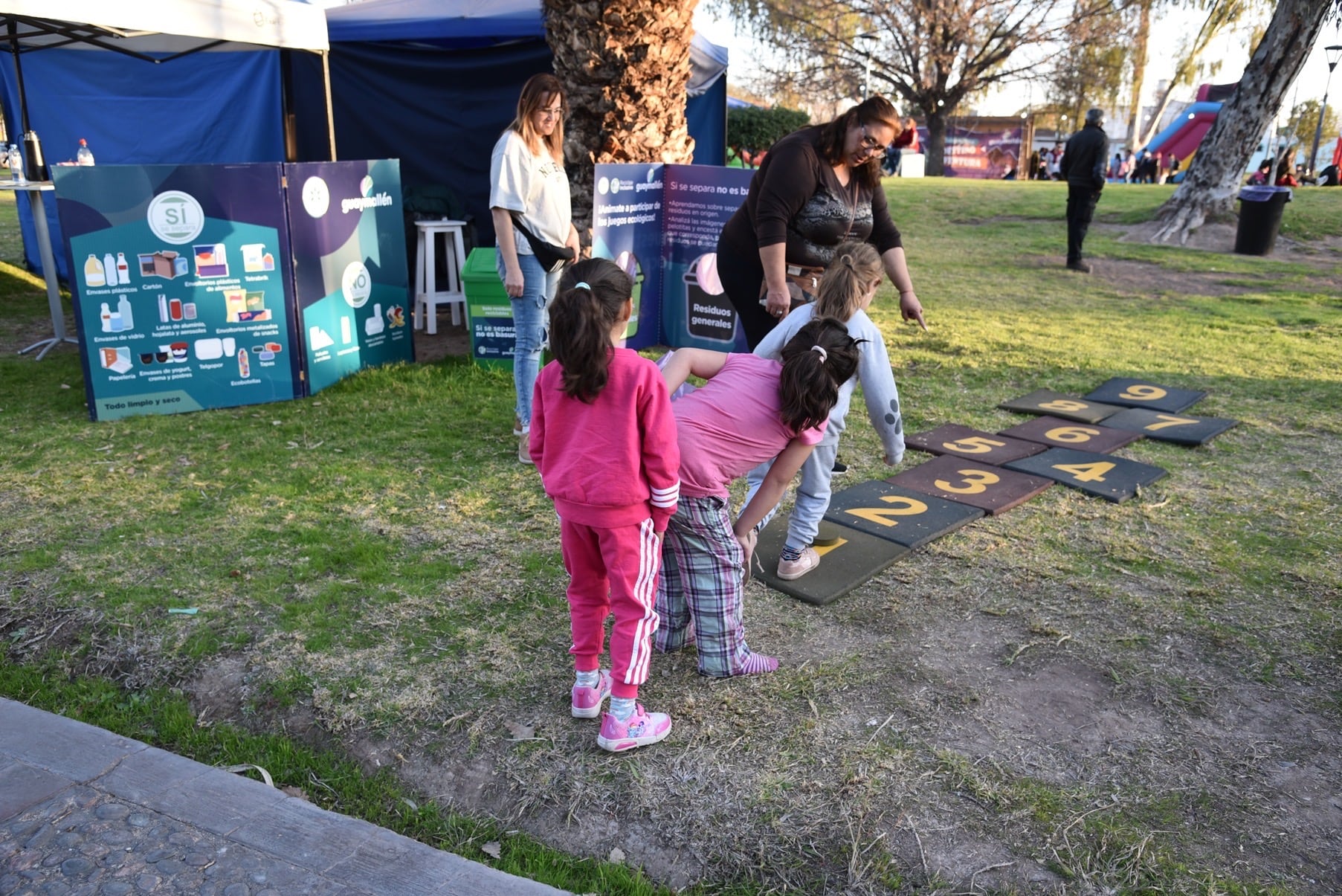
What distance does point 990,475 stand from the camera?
515 centimetres

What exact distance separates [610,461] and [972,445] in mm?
3630

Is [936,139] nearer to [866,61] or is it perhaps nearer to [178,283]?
[866,61]

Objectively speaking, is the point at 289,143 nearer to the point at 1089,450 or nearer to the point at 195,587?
the point at 195,587

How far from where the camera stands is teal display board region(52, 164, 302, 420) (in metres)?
5.62

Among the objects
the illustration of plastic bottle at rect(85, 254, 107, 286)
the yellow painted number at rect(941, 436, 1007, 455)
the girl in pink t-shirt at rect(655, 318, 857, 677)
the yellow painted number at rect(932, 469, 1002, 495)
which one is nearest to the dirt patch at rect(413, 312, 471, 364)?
the illustration of plastic bottle at rect(85, 254, 107, 286)

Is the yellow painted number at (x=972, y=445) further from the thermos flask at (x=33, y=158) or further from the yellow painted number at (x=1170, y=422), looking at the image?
the thermos flask at (x=33, y=158)

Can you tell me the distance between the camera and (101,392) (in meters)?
5.85

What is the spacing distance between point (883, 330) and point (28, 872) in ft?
26.0

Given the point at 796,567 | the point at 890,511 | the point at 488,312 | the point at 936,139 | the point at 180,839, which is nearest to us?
the point at 180,839

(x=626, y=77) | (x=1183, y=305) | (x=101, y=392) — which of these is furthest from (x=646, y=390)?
(x=1183, y=305)

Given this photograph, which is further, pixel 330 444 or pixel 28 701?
pixel 330 444

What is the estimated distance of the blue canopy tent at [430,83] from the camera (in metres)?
8.98

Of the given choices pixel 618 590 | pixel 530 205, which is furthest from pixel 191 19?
pixel 618 590

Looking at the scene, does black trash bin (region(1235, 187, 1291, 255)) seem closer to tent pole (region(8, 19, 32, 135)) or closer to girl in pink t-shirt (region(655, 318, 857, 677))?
girl in pink t-shirt (region(655, 318, 857, 677))
